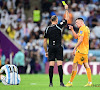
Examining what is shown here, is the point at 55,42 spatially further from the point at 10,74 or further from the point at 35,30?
the point at 35,30

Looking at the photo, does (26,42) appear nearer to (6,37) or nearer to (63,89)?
(6,37)

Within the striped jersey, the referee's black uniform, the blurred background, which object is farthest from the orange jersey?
the blurred background

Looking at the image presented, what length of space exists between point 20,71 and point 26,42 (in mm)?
3315

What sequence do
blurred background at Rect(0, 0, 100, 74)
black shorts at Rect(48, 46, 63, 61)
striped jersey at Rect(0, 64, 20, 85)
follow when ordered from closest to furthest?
black shorts at Rect(48, 46, 63, 61) → striped jersey at Rect(0, 64, 20, 85) → blurred background at Rect(0, 0, 100, 74)

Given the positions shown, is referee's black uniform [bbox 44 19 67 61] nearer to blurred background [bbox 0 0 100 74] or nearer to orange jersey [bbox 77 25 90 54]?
orange jersey [bbox 77 25 90 54]

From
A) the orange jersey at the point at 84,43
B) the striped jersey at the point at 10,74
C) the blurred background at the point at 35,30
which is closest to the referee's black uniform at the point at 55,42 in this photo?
the orange jersey at the point at 84,43

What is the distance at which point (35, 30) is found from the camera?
27297mm

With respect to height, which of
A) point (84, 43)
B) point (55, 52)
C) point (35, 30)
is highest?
point (84, 43)

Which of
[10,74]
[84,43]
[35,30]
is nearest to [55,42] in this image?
[84,43]

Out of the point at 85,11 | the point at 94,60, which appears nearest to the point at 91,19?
the point at 85,11

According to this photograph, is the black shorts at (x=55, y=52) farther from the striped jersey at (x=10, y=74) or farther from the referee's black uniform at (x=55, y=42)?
the striped jersey at (x=10, y=74)

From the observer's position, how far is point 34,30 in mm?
27219

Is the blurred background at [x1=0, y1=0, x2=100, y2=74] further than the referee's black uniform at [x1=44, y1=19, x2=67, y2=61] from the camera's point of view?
Yes

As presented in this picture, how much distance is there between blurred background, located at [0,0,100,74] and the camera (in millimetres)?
23703
